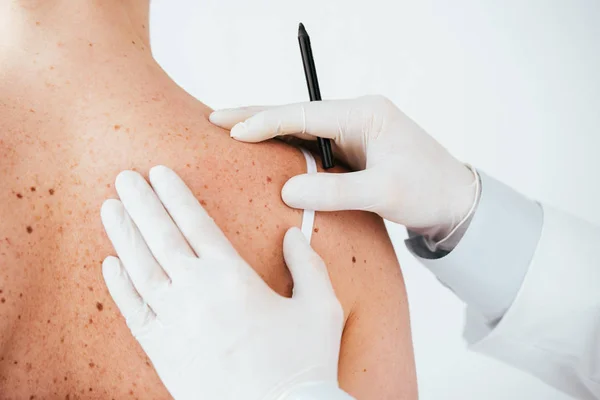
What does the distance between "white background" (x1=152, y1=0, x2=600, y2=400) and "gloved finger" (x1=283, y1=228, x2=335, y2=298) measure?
43.4 inches

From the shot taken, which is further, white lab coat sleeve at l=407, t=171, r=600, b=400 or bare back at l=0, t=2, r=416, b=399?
white lab coat sleeve at l=407, t=171, r=600, b=400

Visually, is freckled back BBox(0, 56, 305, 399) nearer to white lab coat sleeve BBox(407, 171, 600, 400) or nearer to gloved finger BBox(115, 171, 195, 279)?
gloved finger BBox(115, 171, 195, 279)

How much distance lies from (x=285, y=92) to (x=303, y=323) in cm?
123

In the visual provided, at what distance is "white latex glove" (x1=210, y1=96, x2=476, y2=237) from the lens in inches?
42.0

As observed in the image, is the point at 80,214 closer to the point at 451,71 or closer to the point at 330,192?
the point at 330,192

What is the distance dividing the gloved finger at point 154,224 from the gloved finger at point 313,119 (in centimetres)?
24

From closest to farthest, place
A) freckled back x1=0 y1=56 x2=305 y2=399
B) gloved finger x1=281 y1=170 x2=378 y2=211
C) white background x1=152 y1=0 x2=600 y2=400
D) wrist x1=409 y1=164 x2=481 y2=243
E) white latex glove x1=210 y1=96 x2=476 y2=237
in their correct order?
freckled back x1=0 y1=56 x2=305 y2=399
gloved finger x1=281 y1=170 x2=378 y2=211
white latex glove x1=210 y1=96 x2=476 y2=237
wrist x1=409 y1=164 x2=481 y2=243
white background x1=152 y1=0 x2=600 y2=400

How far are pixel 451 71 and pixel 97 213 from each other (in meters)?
1.51

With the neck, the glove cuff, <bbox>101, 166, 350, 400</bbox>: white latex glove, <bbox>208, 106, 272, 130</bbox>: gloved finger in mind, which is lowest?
the glove cuff

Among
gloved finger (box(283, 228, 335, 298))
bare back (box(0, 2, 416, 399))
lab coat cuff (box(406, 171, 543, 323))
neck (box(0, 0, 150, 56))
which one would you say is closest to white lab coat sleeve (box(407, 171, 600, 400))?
lab coat cuff (box(406, 171, 543, 323))

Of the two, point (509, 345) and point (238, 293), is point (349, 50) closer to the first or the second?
point (509, 345)

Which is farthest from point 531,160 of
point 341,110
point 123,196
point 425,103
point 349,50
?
point 123,196

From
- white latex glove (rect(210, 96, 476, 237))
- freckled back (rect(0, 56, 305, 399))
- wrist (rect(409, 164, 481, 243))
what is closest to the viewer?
freckled back (rect(0, 56, 305, 399))

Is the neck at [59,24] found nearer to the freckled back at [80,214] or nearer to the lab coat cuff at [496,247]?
the freckled back at [80,214]
